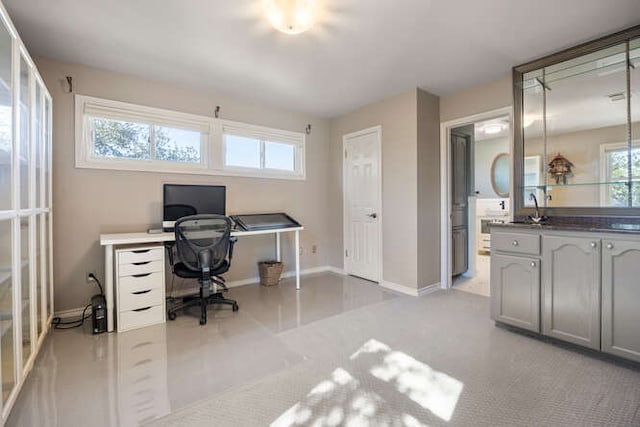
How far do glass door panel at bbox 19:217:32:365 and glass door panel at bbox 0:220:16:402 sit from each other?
8.4 inches

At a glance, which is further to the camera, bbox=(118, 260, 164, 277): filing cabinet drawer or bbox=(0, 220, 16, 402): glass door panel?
bbox=(118, 260, 164, 277): filing cabinet drawer

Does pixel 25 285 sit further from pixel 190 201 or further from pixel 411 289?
pixel 411 289

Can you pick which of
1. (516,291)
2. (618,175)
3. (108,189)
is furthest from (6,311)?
(618,175)

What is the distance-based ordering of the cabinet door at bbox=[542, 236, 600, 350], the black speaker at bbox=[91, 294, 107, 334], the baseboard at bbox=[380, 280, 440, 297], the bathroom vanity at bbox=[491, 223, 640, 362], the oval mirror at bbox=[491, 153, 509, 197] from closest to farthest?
the bathroom vanity at bbox=[491, 223, 640, 362] < the cabinet door at bbox=[542, 236, 600, 350] < the black speaker at bbox=[91, 294, 107, 334] < the baseboard at bbox=[380, 280, 440, 297] < the oval mirror at bbox=[491, 153, 509, 197]

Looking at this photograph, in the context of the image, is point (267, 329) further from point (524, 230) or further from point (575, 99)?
point (575, 99)

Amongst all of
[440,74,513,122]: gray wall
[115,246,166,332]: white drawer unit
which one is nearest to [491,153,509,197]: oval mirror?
[440,74,513,122]: gray wall

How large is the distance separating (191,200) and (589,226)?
3.59 m

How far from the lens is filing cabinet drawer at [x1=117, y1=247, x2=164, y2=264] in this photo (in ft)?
8.16

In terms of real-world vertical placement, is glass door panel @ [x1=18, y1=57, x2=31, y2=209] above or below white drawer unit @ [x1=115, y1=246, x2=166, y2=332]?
above

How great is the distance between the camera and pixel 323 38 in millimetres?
2357

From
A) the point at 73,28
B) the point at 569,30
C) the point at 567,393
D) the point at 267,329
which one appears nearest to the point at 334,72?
the point at 569,30

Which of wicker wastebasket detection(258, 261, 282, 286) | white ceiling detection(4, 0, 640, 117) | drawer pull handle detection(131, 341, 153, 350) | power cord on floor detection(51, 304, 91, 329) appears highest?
white ceiling detection(4, 0, 640, 117)

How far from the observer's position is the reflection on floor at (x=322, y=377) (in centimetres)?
149

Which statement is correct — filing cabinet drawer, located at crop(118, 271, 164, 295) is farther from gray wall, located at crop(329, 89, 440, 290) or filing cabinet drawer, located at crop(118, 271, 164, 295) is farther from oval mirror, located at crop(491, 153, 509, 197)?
oval mirror, located at crop(491, 153, 509, 197)
